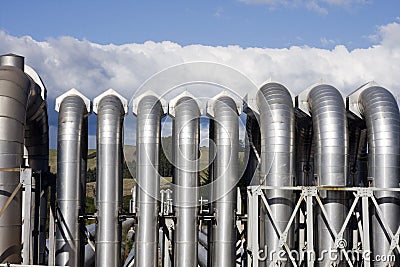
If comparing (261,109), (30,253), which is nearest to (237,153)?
(261,109)

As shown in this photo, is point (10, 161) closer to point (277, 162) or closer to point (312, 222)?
point (277, 162)

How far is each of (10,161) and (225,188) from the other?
22.4ft

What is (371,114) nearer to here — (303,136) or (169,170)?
(303,136)

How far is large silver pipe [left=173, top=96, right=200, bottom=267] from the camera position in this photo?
1733 centimetres

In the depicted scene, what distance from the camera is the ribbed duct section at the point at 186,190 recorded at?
17328 mm

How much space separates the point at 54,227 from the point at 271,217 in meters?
6.38

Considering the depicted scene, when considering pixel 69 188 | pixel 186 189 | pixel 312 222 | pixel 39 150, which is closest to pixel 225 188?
pixel 186 189

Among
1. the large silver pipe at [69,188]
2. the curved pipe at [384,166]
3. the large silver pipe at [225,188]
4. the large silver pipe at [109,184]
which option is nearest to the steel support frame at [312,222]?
the curved pipe at [384,166]

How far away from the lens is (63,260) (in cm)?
1728

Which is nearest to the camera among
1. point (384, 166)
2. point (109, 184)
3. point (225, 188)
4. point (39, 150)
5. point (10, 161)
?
point (10, 161)

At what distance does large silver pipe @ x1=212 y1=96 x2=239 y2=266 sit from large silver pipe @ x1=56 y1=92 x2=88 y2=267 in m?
4.15

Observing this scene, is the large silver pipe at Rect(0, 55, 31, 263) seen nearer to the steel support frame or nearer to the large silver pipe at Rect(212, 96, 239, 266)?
the steel support frame

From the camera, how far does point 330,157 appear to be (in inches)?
620

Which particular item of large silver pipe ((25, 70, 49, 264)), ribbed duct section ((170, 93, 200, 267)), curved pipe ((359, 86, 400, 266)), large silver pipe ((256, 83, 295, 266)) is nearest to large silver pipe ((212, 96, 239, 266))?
ribbed duct section ((170, 93, 200, 267))
